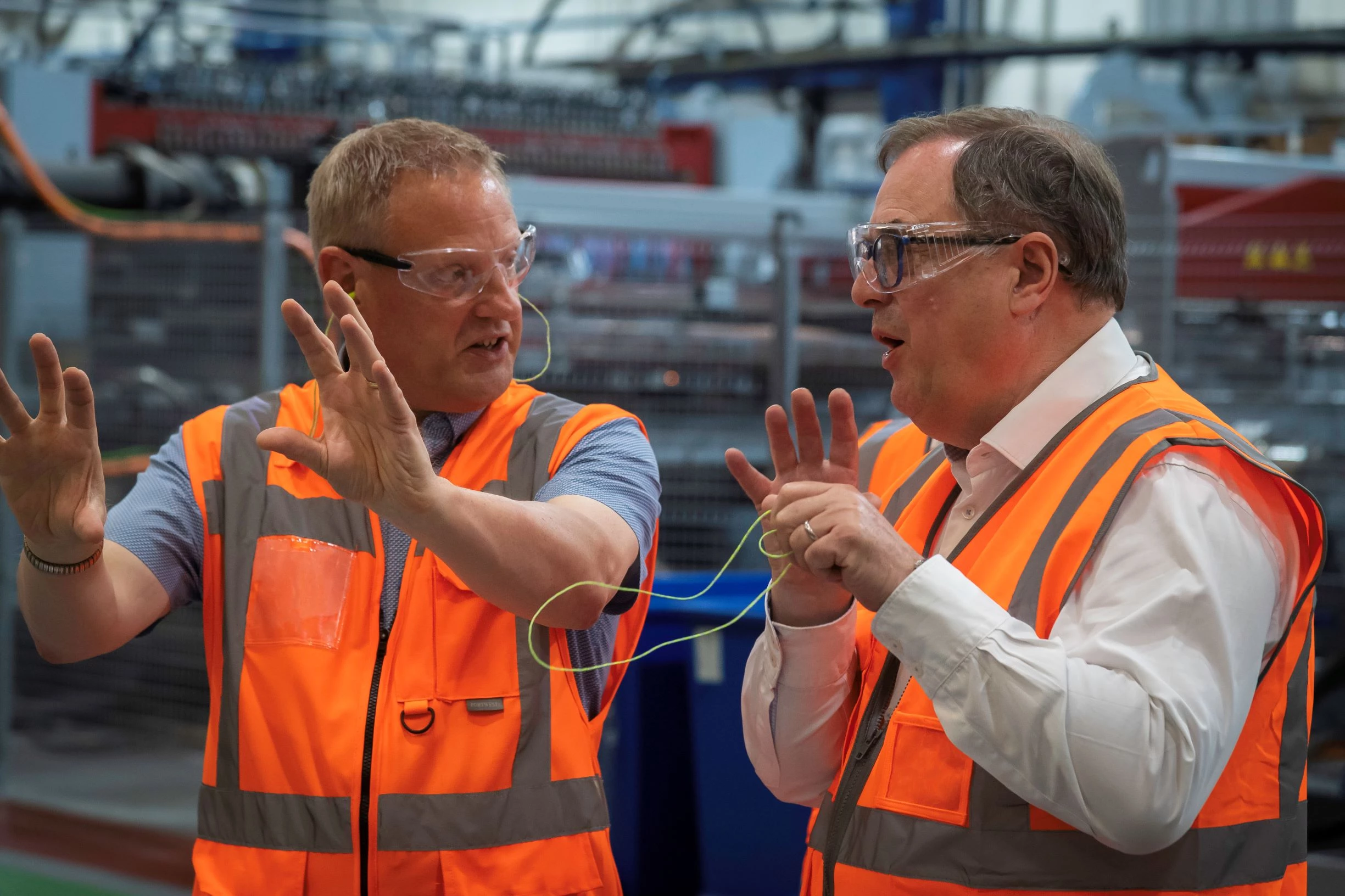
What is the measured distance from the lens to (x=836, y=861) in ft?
5.91

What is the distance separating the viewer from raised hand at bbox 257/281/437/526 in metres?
1.73

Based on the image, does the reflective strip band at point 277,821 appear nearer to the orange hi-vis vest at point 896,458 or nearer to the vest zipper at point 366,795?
the vest zipper at point 366,795

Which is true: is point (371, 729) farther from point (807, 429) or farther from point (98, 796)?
point (98, 796)

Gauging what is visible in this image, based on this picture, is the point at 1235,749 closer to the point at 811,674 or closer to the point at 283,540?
the point at 811,674

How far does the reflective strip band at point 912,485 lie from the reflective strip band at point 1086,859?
1.66ft

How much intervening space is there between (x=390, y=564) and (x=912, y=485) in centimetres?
73

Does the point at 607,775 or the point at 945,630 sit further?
the point at 607,775

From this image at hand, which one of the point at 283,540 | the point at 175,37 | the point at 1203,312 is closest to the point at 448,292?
the point at 283,540

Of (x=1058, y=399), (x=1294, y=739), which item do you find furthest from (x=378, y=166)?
(x=1294, y=739)

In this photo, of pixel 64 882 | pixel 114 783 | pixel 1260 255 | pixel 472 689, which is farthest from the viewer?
pixel 114 783

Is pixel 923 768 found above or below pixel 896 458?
below

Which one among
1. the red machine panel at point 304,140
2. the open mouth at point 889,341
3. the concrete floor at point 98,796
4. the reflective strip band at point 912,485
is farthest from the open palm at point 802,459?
the red machine panel at point 304,140

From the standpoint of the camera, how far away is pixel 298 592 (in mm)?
1992

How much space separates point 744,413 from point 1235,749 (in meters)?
3.86
